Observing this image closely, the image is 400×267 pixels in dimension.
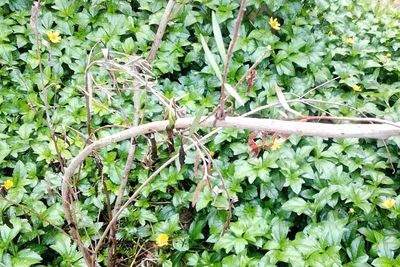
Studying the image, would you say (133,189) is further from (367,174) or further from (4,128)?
(367,174)

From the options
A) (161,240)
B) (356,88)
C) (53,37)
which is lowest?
(161,240)

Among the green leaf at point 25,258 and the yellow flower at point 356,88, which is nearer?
the green leaf at point 25,258

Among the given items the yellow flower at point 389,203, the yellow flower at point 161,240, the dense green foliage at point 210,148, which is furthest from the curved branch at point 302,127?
the yellow flower at point 389,203

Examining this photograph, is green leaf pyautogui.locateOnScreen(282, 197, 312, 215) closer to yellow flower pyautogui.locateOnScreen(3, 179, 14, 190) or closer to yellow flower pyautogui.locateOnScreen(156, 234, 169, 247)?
yellow flower pyautogui.locateOnScreen(156, 234, 169, 247)

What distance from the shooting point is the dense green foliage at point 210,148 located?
190cm

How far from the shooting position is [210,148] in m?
2.21

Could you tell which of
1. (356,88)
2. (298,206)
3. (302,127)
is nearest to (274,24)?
(356,88)

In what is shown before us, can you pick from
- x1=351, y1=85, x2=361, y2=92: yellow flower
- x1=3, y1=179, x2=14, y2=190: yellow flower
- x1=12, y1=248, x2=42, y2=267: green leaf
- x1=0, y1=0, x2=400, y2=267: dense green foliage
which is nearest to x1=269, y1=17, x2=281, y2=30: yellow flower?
x1=0, y1=0, x2=400, y2=267: dense green foliage

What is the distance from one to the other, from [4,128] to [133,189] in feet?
2.32

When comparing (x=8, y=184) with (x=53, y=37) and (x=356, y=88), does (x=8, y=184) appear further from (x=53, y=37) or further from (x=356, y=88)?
(x=356, y=88)

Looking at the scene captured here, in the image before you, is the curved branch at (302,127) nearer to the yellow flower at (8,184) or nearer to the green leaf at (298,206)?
the green leaf at (298,206)

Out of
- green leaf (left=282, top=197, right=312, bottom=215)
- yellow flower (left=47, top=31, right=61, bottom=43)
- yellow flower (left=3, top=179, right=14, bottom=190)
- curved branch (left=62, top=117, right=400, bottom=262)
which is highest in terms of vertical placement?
curved branch (left=62, top=117, right=400, bottom=262)

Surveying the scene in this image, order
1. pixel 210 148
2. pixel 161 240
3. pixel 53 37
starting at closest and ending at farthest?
pixel 161 240 → pixel 210 148 → pixel 53 37

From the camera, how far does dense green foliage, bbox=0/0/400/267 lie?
1.90 metres
